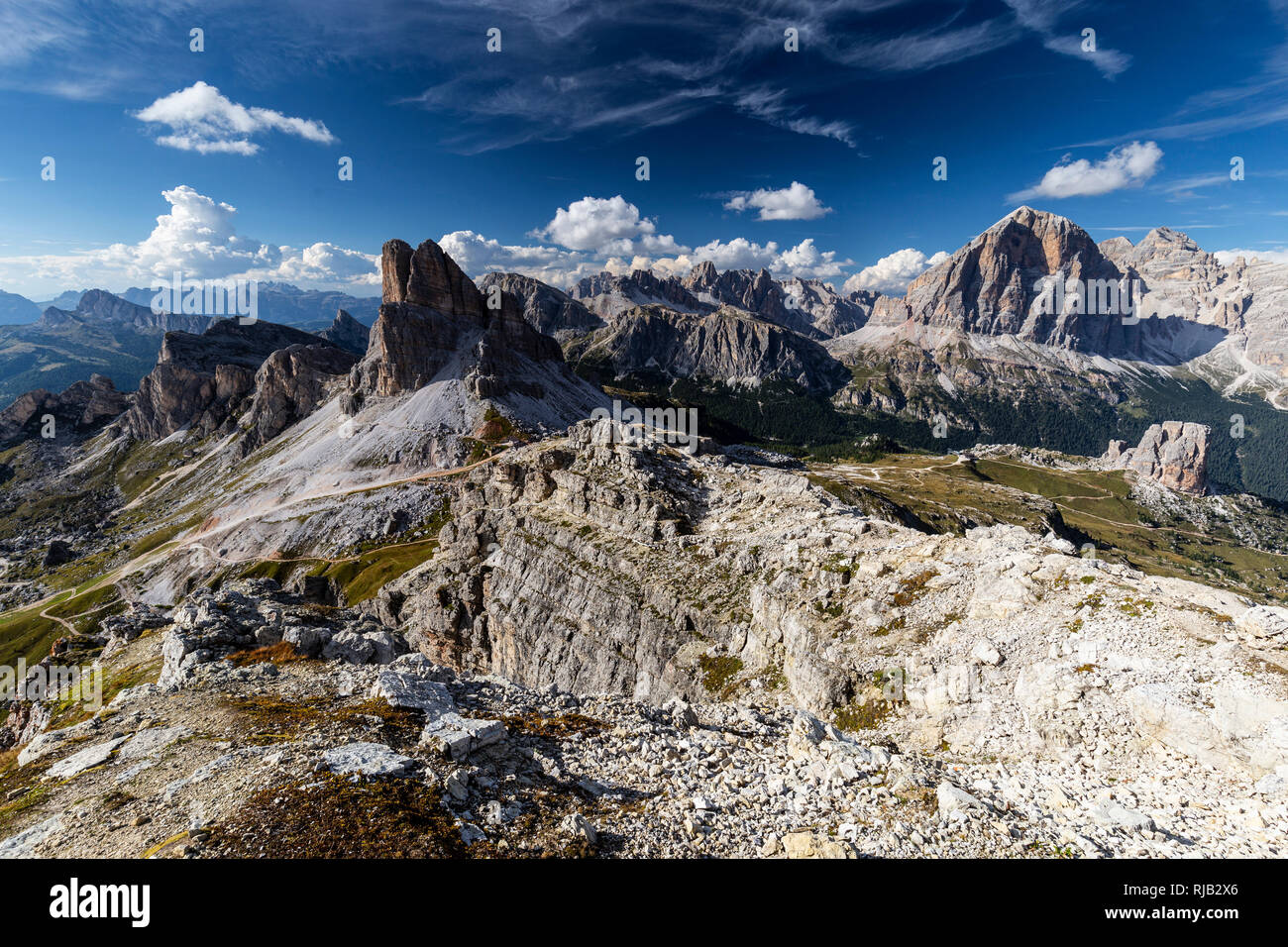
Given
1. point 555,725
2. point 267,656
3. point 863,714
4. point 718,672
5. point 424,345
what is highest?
point 424,345

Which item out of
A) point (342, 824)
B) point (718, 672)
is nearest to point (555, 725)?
point (342, 824)

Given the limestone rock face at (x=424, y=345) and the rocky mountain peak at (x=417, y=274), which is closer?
the limestone rock face at (x=424, y=345)

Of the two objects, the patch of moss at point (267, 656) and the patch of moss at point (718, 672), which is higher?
the patch of moss at point (267, 656)

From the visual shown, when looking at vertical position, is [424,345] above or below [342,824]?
above

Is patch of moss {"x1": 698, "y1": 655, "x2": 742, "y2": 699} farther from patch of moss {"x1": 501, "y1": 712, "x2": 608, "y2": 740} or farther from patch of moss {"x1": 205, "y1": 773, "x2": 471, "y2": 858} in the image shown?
patch of moss {"x1": 205, "y1": 773, "x2": 471, "y2": 858}

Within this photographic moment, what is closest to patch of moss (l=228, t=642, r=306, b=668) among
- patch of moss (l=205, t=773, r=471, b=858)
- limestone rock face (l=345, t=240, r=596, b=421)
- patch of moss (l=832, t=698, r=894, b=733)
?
patch of moss (l=205, t=773, r=471, b=858)

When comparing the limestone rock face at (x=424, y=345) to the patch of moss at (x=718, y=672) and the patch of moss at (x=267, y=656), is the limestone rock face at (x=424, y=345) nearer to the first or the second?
the patch of moss at (x=718, y=672)

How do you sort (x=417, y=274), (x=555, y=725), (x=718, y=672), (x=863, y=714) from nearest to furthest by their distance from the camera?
(x=555, y=725) < (x=863, y=714) < (x=718, y=672) < (x=417, y=274)

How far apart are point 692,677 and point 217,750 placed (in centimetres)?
3920

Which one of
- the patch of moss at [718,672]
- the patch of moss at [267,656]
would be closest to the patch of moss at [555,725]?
the patch of moss at [267,656]

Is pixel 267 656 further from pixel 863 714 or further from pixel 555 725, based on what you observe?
pixel 863 714

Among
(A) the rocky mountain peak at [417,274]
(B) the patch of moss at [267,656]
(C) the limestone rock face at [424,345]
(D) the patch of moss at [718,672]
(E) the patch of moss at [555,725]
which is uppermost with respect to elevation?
(A) the rocky mountain peak at [417,274]
